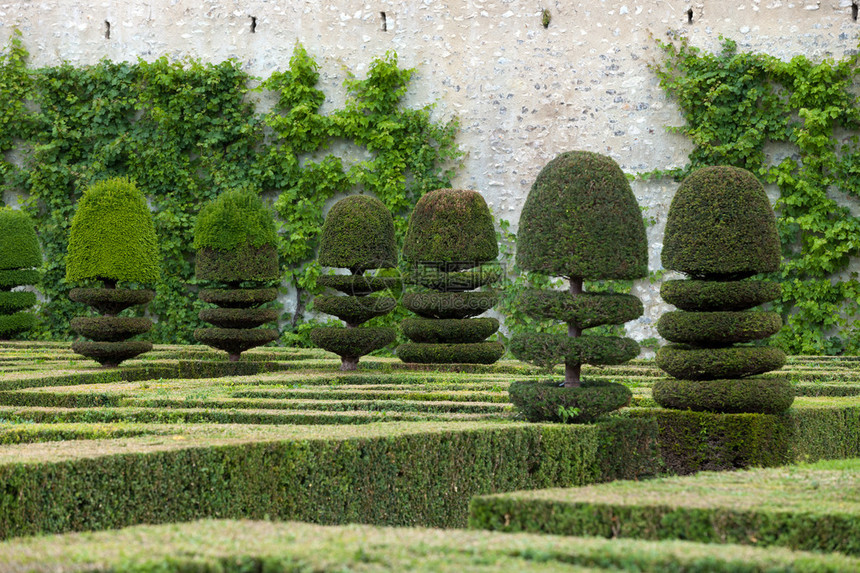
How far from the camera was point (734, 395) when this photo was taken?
23.0 ft

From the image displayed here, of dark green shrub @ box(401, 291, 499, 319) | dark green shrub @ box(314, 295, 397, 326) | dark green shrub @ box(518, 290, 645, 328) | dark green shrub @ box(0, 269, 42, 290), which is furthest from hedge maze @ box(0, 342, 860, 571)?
dark green shrub @ box(0, 269, 42, 290)

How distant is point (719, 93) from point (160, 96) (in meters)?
8.62

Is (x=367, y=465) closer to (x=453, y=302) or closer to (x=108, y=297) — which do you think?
(x=453, y=302)

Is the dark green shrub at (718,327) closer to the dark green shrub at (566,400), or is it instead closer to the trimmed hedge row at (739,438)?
the trimmed hedge row at (739,438)

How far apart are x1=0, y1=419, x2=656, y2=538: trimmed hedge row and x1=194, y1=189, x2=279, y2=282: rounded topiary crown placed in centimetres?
616

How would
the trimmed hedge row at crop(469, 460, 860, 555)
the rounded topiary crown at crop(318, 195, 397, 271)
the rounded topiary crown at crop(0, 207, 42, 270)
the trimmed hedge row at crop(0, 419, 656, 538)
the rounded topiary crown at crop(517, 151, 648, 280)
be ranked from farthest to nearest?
the rounded topiary crown at crop(0, 207, 42, 270) → the rounded topiary crown at crop(318, 195, 397, 271) → the rounded topiary crown at crop(517, 151, 648, 280) → the trimmed hedge row at crop(0, 419, 656, 538) → the trimmed hedge row at crop(469, 460, 860, 555)

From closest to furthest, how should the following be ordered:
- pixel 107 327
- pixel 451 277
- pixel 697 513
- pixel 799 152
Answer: pixel 697 513, pixel 107 327, pixel 451 277, pixel 799 152

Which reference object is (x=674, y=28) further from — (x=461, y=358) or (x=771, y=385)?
(x=771, y=385)

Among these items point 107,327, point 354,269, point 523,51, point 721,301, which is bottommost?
point 107,327

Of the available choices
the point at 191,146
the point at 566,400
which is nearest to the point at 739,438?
the point at 566,400

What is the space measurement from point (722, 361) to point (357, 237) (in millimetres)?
4815

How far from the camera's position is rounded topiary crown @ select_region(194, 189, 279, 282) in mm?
11781

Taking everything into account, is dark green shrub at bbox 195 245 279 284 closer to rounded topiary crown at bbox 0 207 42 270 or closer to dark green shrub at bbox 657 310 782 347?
rounded topiary crown at bbox 0 207 42 270

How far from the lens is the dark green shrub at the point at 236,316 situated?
38.4 feet
